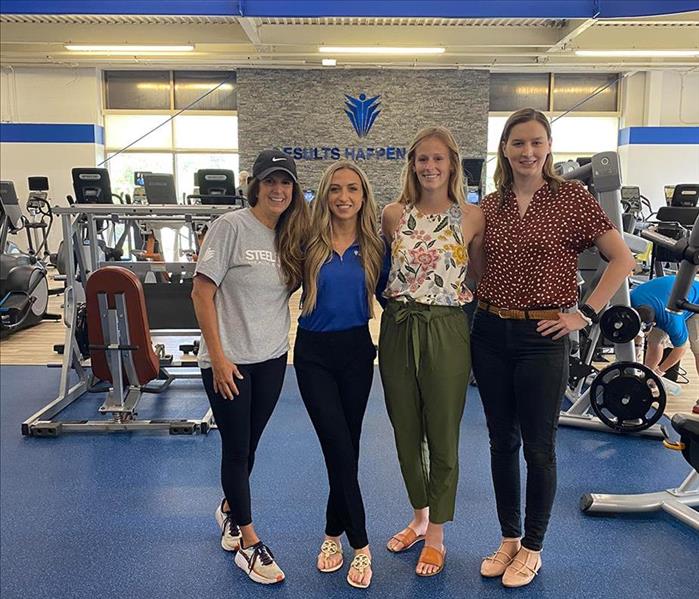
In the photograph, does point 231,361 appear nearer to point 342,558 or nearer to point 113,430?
point 342,558

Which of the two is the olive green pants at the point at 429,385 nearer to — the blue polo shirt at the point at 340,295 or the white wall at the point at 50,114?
the blue polo shirt at the point at 340,295

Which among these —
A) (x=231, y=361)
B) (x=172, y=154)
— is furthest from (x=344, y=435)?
(x=172, y=154)

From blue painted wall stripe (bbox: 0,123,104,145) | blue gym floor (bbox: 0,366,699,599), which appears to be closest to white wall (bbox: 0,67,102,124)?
blue painted wall stripe (bbox: 0,123,104,145)

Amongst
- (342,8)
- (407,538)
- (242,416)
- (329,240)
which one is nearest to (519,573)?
(407,538)

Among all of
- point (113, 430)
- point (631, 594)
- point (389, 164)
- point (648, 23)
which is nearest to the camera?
point (631, 594)

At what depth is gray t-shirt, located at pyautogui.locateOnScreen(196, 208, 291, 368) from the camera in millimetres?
2092

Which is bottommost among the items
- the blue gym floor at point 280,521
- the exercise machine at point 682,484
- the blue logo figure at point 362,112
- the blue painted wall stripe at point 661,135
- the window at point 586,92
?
the blue gym floor at point 280,521

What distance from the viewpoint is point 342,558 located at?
2.43 meters

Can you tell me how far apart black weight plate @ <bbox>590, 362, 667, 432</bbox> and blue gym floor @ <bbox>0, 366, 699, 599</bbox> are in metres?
0.20

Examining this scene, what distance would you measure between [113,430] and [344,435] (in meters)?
2.20

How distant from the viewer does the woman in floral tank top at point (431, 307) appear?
216 centimetres

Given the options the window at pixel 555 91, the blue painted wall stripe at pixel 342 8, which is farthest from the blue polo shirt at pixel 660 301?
the window at pixel 555 91

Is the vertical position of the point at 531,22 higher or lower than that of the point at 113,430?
higher

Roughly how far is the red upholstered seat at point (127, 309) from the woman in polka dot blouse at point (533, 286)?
2.19 meters
